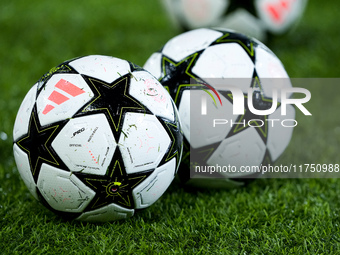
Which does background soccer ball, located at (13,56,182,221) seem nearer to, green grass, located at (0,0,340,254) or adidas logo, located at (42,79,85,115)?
adidas logo, located at (42,79,85,115)

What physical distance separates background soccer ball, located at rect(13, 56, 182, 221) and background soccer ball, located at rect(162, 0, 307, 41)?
2289mm

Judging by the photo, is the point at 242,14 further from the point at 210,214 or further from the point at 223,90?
the point at 210,214

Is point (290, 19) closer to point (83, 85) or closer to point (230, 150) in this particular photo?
point (230, 150)

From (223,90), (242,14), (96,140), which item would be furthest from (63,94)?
(242,14)

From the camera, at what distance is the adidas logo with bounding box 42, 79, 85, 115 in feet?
7.20

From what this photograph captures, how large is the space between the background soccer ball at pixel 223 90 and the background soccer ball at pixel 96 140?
0.24 metres

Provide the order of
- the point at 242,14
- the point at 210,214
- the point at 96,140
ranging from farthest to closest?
the point at 242,14 < the point at 210,214 < the point at 96,140

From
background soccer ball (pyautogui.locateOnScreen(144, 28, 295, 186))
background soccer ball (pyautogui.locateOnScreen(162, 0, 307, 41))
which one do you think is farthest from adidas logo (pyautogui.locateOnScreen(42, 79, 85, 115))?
background soccer ball (pyautogui.locateOnScreen(162, 0, 307, 41))

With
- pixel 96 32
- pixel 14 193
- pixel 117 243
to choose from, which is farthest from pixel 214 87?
pixel 96 32

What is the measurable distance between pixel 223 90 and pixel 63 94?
822 millimetres

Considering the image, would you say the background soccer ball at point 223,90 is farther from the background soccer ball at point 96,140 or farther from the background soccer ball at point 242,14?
the background soccer ball at point 242,14

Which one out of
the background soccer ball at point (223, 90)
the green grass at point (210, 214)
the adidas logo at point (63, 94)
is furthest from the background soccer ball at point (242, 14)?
the adidas logo at point (63, 94)

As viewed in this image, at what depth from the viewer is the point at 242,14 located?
441 cm

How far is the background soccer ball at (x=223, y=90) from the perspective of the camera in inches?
101
